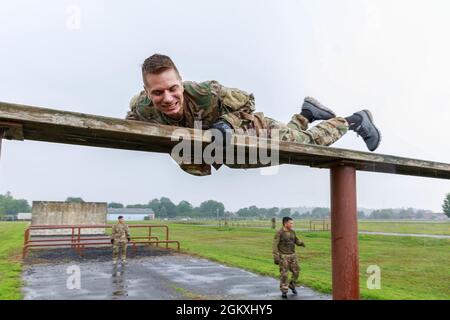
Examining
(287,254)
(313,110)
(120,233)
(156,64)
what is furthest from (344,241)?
(120,233)

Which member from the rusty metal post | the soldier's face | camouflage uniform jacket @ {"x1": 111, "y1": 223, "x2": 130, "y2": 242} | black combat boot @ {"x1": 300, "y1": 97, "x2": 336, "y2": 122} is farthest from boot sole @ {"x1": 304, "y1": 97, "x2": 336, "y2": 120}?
camouflage uniform jacket @ {"x1": 111, "y1": 223, "x2": 130, "y2": 242}

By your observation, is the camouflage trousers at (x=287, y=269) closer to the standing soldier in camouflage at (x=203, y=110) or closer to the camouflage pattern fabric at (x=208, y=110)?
the standing soldier in camouflage at (x=203, y=110)

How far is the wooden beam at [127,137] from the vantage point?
1.94 m

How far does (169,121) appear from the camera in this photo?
9.39 ft

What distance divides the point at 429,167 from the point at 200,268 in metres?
10.0

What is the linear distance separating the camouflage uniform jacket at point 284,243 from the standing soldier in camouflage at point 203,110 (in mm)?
6690

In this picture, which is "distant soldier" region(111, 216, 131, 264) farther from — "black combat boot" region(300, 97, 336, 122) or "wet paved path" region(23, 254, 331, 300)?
"black combat boot" region(300, 97, 336, 122)

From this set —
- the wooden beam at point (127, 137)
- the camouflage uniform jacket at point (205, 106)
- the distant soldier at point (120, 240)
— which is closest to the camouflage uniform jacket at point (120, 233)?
the distant soldier at point (120, 240)

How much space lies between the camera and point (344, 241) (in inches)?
107

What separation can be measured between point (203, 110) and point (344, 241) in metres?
1.34

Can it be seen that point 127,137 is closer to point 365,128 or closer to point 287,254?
point 365,128
